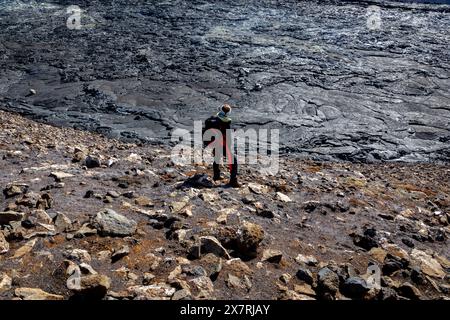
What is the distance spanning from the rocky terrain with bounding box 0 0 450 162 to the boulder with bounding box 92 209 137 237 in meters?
6.94

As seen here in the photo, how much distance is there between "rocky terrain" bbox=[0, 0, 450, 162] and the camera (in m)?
13.3

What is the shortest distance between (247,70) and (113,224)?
1307 cm

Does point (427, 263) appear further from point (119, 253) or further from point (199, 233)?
point (119, 253)

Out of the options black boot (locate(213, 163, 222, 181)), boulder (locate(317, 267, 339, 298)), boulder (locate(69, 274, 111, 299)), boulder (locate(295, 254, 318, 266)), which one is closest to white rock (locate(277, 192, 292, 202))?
black boot (locate(213, 163, 222, 181))

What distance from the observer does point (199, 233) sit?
509cm

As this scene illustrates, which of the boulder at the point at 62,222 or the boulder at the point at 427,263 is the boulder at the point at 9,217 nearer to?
the boulder at the point at 62,222

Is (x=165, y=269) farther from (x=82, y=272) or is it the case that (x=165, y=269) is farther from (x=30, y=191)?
(x=30, y=191)

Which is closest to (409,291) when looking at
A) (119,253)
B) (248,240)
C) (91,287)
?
(248,240)

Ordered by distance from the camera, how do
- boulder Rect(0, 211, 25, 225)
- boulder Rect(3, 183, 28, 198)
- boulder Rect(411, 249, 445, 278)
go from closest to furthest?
boulder Rect(0, 211, 25, 225) < boulder Rect(411, 249, 445, 278) < boulder Rect(3, 183, 28, 198)

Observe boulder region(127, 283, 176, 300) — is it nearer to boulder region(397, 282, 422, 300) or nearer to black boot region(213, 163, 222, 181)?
boulder region(397, 282, 422, 300)

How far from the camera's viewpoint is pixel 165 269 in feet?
14.3

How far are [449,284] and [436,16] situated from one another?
77.3 ft
